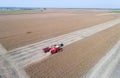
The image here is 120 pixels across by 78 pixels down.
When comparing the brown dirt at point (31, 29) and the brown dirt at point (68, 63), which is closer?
the brown dirt at point (68, 63)

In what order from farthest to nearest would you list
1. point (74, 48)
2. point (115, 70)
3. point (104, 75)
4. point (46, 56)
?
point (74, 48)
point (46, 56)
point (115, 70)
point (104, 75)

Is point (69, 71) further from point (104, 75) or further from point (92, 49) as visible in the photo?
point (92, 49)

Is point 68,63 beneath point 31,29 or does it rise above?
above

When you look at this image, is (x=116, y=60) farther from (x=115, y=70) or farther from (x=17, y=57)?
(x=17, y=57)

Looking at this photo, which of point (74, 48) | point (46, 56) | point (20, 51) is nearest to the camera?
point (46, 56)

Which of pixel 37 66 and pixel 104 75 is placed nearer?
pixel 104 75

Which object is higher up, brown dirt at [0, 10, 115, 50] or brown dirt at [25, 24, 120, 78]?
brown dirt at [25, 24, 120, 78]

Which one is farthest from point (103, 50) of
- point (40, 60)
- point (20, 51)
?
point (20, 51)

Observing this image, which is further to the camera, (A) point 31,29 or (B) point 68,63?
(A) point 31,29

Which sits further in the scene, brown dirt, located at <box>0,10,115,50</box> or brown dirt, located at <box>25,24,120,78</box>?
brown dirt, located at <box>0,10,115,50</box>

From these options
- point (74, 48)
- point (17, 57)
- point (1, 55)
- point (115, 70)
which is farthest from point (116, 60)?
point (1, 55)

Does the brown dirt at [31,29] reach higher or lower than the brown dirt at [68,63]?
Answer: lower
